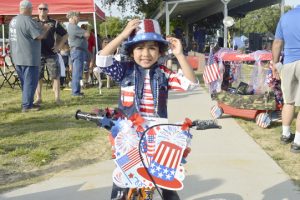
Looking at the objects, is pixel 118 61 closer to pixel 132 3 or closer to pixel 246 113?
pixel 246 113

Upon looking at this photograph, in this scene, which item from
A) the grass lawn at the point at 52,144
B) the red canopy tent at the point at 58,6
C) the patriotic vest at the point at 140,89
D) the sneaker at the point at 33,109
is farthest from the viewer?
the red canopy tent at the point at 58,6

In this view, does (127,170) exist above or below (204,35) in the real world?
below

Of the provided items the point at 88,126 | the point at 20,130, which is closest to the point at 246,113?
the point at 88,126

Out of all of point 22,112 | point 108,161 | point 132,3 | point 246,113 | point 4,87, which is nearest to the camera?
point 108,161

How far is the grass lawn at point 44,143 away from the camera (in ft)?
15.3

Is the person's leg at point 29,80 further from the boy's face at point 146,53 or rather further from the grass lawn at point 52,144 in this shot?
the boy's face at point 146,53

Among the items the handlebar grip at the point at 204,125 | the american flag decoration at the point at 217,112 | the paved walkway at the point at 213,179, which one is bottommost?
the paved walkway at the point at 213,179

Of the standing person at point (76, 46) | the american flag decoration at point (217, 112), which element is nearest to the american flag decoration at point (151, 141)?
the american flag decoration at point (217, 112)

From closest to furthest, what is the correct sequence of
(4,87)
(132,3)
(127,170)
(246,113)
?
(127,170)
(246,113)
(4,87)
(132,3)

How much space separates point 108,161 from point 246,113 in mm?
2849

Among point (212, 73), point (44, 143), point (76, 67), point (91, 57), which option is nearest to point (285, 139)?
point (212, 73)

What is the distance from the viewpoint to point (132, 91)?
2840 millimetres

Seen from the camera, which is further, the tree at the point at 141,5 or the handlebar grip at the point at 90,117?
the tree at the point at 141,5

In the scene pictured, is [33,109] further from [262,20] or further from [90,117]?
[262,20]
